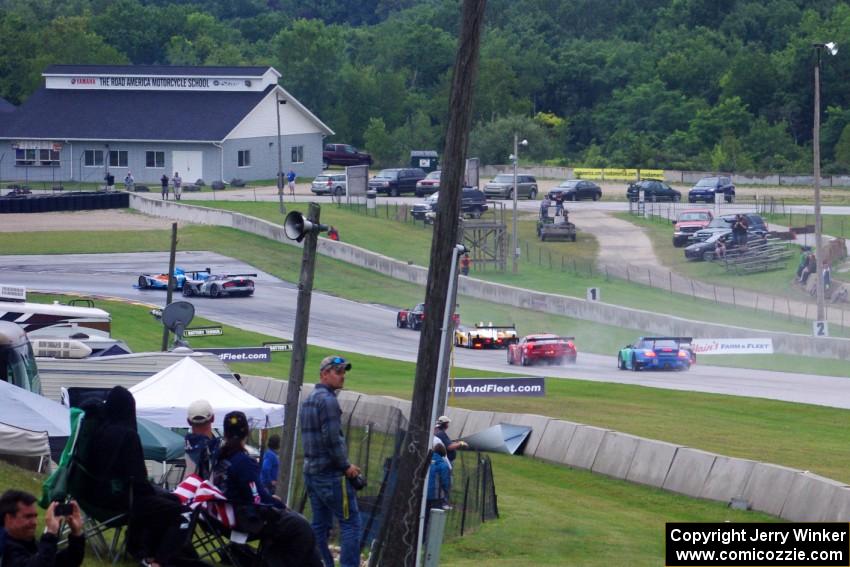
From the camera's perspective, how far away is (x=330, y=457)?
1155 cm

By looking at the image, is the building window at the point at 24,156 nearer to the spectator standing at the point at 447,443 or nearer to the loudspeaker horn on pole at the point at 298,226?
the spectator standing at the point at 447,443

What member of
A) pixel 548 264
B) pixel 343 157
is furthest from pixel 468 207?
pixel 343 157

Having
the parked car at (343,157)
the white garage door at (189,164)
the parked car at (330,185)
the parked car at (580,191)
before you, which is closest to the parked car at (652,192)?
the parked car at (580,191)

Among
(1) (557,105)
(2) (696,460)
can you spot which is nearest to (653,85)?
(1) (557,105)

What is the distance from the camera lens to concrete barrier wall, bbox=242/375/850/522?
16.3 metres

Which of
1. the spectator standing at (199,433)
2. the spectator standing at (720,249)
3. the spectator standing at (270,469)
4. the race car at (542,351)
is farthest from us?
the spectator standing at (720,249)

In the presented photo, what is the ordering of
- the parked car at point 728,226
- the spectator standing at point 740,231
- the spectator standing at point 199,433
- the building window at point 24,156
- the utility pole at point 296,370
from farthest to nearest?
1. the building window at point 24,156
2. the parked car at point 728,226
3. the spectator standing at point 740,231
4. the utility pole at point 296,370
5. the spectator standing at point 199,433

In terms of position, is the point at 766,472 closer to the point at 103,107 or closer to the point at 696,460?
the point at 696,460

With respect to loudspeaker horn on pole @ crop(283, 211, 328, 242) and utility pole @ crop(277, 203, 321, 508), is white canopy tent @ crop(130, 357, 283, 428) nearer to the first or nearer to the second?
utility pole @ crop(277, 203, 321, 508)

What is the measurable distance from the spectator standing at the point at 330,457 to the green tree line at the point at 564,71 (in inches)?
3829

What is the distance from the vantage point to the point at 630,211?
81.9 meters

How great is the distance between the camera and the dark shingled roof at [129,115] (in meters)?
92.6

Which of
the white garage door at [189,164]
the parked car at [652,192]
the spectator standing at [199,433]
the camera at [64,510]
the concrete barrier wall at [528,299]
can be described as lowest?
the concrete barrier wall at [528,299]

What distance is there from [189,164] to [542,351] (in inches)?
2045
